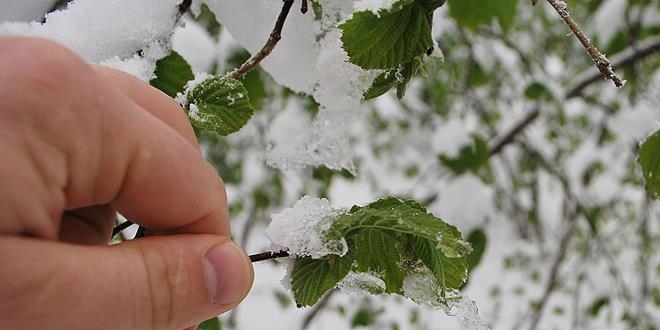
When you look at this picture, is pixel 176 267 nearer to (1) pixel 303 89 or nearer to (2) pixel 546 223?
(1) pixel 303 89

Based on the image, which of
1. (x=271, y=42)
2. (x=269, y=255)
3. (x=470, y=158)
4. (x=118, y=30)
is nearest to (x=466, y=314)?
(x=269, y=255)

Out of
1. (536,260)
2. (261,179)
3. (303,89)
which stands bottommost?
(303,89)

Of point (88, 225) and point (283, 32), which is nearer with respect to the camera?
point (88, 225)

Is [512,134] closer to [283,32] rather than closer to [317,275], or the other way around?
[283,32]

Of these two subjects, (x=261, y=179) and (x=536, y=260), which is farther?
(x=536, y=260)

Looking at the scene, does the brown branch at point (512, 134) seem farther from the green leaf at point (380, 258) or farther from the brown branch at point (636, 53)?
the green leaf at point (380, 258)

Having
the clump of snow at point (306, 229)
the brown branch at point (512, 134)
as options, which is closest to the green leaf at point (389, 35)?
the clump of snow at point (306, 229)

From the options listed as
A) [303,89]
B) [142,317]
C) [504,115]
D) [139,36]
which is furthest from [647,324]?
[142,317]
